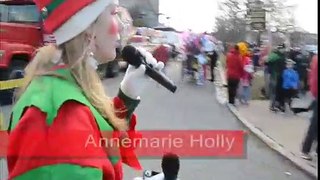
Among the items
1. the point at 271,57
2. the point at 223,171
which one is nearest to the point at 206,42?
the point at 271,57

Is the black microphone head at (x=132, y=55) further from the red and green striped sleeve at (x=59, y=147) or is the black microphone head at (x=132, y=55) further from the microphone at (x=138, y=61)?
the red and green striped sleeve at (x=59, y=147)

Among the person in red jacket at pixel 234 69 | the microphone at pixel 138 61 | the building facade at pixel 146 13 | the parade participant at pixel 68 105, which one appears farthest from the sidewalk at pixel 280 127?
the parade participant at pixel 68 105

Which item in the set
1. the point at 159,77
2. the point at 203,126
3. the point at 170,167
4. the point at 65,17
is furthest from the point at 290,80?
the point at 65,17

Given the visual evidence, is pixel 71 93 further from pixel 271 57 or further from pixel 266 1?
pixel 271 57

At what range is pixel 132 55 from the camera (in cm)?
157

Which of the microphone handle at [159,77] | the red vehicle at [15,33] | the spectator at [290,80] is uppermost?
the microphone handle at [159,77]

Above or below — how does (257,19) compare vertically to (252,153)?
above

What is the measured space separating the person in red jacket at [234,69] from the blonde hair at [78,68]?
7.90 metres

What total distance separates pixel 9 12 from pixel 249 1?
155 inches

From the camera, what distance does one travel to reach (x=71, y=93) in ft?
3.74

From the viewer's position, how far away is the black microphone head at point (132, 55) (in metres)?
1.54

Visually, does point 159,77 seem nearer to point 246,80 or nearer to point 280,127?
point 280,127

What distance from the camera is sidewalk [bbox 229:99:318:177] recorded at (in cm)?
593

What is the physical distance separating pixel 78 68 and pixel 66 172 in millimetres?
232
